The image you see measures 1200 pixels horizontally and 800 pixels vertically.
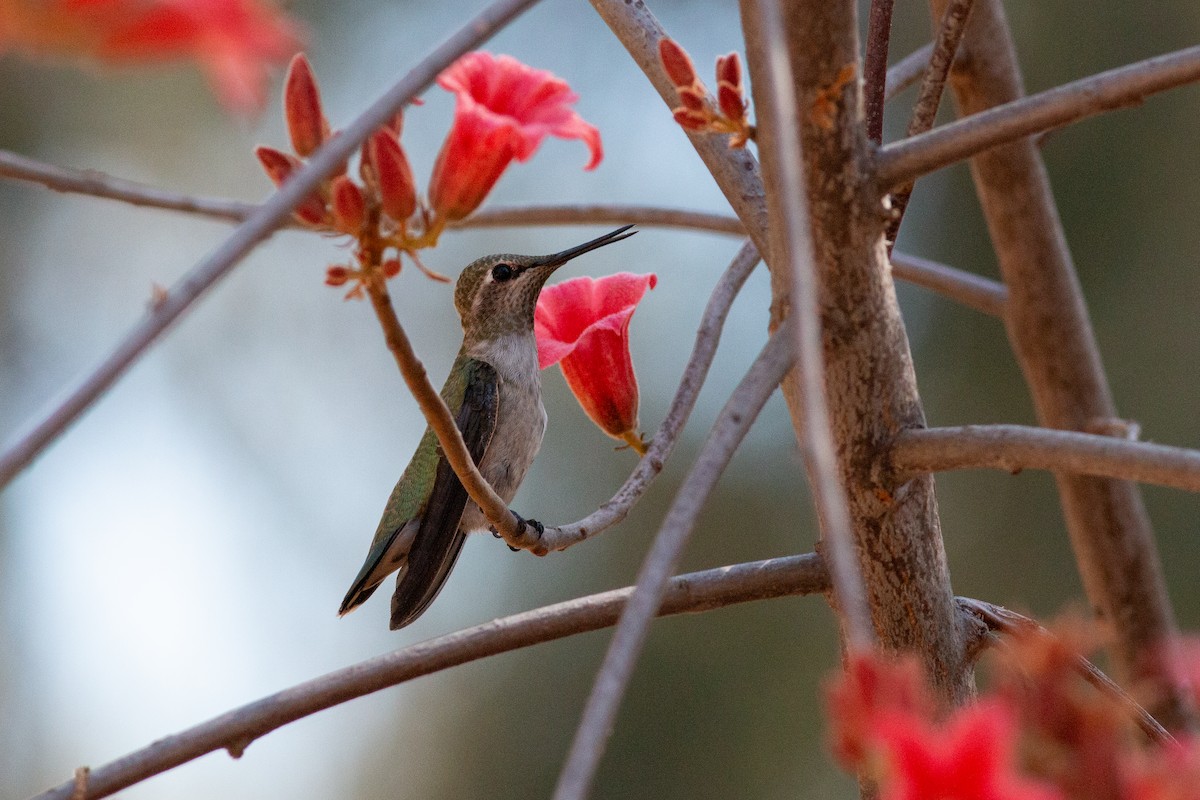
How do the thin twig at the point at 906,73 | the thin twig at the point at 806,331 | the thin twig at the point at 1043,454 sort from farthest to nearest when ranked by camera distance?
the thin twig at the point at 906,73 → the thin twig at the point at 1043,454 → the thin twig at the point at 806,331

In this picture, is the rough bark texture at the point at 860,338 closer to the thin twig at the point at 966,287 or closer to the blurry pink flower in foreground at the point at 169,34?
the blurry pink flower in foreground at the point at 169,34

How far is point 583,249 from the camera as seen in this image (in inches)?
113

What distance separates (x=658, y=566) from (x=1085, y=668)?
31.5 inches

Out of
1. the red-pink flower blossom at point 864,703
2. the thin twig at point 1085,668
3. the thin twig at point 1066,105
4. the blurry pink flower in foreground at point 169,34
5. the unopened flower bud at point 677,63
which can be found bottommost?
the thin twig at point 1085,668

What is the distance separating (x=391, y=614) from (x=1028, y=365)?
59.2 inches

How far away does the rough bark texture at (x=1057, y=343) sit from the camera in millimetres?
2559

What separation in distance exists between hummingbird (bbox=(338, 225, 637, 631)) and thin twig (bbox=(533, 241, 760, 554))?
57cm

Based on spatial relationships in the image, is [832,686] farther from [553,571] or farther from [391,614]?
[553,571]

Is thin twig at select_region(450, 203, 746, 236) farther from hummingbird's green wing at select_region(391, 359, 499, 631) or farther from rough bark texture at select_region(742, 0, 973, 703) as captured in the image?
rough bark texture at select_region(742, 0, 973, 703)

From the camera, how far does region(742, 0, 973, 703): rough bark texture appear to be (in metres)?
1.36

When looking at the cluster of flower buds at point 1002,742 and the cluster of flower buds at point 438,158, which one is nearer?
the cluster of flower buds at point 1002,742

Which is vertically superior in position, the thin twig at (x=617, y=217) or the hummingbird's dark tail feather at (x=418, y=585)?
the thin twig at (x=617, y=217)

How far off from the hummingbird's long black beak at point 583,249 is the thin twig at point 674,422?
0.51 m

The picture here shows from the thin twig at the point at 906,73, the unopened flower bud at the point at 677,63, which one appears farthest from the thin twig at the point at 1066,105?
the thin twig at the point at 906,73
